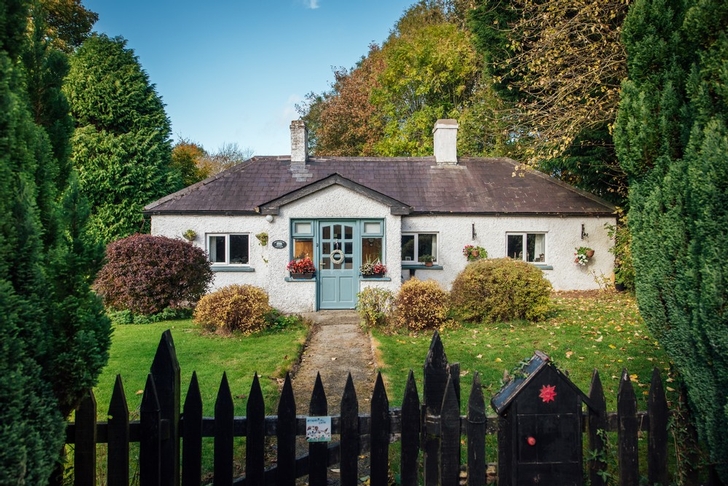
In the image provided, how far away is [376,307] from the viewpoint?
34.1ft

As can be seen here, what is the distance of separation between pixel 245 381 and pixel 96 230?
14.7 m

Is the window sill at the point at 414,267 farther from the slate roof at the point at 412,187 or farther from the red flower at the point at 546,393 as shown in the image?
the red flower at the point at 546,393

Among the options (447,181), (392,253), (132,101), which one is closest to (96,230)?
(132,101)

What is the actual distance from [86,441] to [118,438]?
0.16m

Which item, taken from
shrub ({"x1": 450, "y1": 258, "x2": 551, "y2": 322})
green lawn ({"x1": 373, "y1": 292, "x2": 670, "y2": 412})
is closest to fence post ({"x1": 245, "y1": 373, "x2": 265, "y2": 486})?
green lawn ({"x1": 373, "y1": 292, "x2": 670, "y2": 412})

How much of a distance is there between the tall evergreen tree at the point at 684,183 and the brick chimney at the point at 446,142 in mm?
15052

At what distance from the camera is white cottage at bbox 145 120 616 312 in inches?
Answer: 531

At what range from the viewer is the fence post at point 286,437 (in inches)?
103

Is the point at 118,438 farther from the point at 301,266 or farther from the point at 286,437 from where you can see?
the point at 301,266

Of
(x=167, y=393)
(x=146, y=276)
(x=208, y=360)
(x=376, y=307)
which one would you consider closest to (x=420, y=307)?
(x=376, y=307)

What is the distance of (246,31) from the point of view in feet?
36.9

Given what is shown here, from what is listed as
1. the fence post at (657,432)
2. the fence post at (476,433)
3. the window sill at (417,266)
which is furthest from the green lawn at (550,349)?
the window sill at (417,266)

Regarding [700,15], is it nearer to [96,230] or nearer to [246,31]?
[246,31]

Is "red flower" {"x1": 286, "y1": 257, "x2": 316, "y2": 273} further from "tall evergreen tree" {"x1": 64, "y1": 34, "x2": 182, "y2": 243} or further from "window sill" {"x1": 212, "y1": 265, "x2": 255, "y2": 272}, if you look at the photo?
"tall evergreen tree" {"x1": 64, "y1": 34, "x2": 182, "y2": 243}
